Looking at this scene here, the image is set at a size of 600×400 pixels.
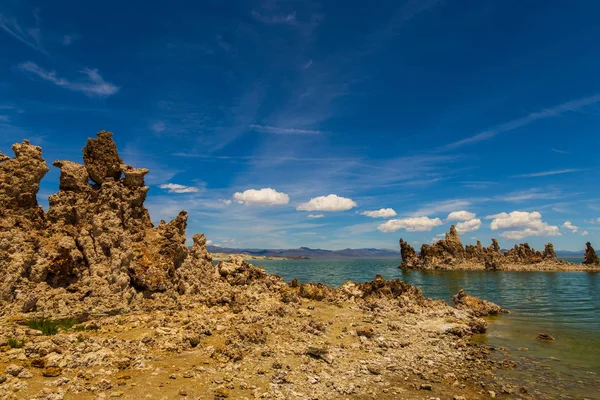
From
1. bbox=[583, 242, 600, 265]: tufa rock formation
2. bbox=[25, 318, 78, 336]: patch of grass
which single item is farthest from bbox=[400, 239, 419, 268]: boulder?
bbox=[25, 318, 78, 336]: patch of grass

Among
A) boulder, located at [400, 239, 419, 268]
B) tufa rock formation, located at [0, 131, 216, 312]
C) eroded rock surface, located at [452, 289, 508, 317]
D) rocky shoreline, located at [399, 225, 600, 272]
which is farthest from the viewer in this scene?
boulder, located at [400, 239, 419, 268]

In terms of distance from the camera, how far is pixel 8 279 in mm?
17875

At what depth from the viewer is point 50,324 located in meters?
16.7

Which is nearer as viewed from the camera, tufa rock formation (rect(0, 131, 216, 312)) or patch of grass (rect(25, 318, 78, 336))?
patch of grass (rect(25, 318, 78, 336))

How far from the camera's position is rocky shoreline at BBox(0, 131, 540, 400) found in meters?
13.0

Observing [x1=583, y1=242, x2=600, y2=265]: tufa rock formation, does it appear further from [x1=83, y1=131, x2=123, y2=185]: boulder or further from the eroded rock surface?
[x1=83, y1=131, x2=123, y2=185]: boulder

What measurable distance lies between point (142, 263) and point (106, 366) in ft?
39.1

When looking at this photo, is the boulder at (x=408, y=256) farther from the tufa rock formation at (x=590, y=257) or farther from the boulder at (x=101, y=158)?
the boulder at (x=101, y=158)

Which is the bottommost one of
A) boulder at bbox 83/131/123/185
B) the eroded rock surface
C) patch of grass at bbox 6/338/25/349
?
the eroded rock surface

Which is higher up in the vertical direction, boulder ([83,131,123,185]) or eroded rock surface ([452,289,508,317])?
boulder ([83,131,123,185])

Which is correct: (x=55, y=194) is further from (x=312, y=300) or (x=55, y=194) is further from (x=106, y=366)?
(x=312, y=300)

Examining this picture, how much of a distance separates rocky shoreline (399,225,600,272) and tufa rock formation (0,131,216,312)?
488 feet

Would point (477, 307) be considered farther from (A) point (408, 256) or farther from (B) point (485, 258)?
(A) point (408, 256)

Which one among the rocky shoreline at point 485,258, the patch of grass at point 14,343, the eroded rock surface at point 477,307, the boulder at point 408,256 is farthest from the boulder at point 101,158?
the boulder at point 408,256
